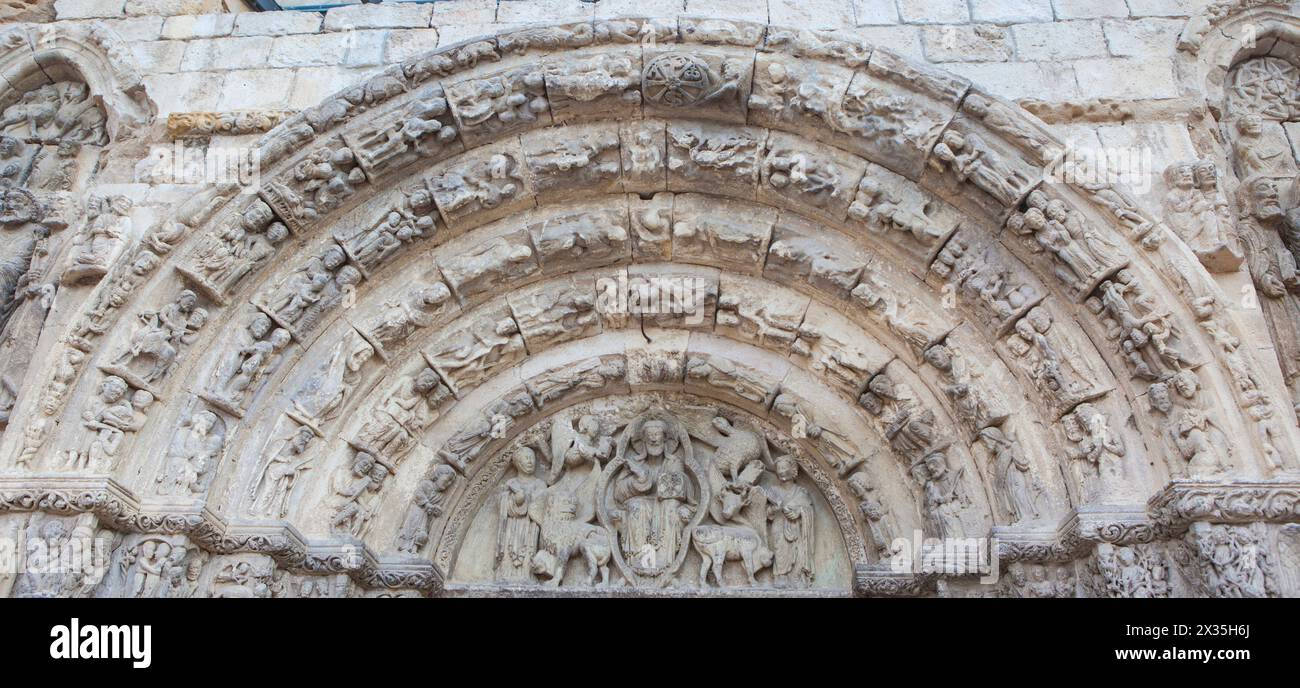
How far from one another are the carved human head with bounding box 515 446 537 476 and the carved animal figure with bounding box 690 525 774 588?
1.02m

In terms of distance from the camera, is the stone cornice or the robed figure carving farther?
the robed figure carving

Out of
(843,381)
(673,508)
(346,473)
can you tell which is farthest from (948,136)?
(346,473)

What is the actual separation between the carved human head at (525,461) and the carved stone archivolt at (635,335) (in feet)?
0.10

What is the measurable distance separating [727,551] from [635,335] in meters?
1.35

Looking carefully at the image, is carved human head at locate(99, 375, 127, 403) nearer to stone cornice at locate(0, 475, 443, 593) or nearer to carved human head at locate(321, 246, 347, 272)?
stone cornice at locate(0, 475, 443, 593)

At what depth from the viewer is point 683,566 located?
5.40m

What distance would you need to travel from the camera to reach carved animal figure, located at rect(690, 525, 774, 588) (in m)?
5.30

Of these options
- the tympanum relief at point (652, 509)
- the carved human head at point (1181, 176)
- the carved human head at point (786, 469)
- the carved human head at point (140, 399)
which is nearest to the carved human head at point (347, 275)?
the carved human head at point (140, 399)

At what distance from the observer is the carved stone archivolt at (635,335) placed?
4.53 m

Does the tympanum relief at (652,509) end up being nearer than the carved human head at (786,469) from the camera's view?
Yes

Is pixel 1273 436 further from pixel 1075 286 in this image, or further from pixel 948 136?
pixel 948 136

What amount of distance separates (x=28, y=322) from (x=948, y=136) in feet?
15.7

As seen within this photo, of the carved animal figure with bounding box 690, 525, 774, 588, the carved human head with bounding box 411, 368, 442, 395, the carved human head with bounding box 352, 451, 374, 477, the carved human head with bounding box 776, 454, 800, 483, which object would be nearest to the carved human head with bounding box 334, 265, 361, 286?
the carved human head with bounding box 411, 368, 442, 395

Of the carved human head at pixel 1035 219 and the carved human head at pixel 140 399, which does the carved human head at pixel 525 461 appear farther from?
the carved human head at pixel 1035 219
